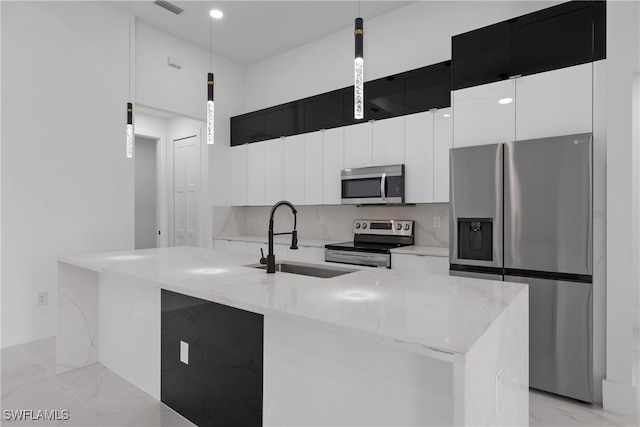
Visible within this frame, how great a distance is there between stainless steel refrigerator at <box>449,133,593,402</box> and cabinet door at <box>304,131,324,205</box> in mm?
1955

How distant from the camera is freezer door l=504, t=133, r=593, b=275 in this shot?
2.39 m

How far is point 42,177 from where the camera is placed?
3.60 meters

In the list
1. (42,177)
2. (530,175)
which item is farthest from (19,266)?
(530,175)

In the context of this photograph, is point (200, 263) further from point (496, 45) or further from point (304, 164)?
point (496, 45)

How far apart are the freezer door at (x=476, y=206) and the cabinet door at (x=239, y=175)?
3279mm

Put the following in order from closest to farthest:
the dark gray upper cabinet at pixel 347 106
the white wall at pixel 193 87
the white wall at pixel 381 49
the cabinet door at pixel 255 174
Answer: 1. the dark gray upper cabinet at pixel 347 106
2. the white wall at pixel 381 49
3. the white wall at pixel 193 87
4. the cabinet door at pixel 255 174

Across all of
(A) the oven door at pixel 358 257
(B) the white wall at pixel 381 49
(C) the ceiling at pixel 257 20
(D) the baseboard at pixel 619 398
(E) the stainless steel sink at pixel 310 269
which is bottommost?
(D) the baseboard at pixel 619 398

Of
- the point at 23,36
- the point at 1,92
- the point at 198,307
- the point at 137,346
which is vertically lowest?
the point at 137,346

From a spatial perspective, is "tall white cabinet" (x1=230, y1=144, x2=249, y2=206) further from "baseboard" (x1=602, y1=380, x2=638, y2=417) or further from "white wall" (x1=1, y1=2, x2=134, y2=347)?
"baseboard" (x1=602, y1=380, x2=638, y2=417)

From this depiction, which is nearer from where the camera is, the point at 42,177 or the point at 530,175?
the point at 530,175

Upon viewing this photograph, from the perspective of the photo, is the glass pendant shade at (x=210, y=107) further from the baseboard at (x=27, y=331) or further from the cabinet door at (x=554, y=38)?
the baseboard at (x=27, y=331)

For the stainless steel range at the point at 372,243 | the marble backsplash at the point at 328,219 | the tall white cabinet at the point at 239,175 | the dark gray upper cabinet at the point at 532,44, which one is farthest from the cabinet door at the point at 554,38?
the tall white cabinet at the point at 239,175

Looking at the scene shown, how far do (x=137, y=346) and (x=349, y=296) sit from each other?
74.8 inches

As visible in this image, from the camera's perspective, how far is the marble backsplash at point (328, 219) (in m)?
3.92
